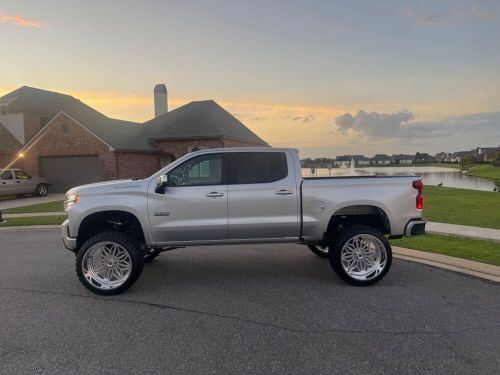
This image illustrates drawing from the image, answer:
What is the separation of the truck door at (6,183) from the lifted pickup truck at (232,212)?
19923 mm

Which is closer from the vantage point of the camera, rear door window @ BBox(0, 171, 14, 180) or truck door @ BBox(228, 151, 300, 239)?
truck door @ BBox(228, 151, 300, 239)

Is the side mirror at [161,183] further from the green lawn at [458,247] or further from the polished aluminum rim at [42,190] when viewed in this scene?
the polished aluminum rim at [42,190]

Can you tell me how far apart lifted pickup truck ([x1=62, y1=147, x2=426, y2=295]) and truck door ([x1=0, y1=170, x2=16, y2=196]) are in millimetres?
19923

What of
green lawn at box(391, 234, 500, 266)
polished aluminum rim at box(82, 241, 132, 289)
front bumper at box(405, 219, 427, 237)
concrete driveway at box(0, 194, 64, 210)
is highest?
front bumper at box(405, 219, 427, 237)

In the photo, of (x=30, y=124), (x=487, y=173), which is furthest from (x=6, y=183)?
(x=487, y=173)

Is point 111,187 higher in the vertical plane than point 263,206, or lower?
higher

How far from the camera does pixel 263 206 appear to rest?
613cm

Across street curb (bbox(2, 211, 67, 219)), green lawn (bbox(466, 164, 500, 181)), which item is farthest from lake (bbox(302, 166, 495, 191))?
green lawn (bbox(466, 164, 500, 181))

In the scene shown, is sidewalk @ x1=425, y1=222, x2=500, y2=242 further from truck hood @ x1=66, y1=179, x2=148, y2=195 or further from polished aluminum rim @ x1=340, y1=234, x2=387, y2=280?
truck hood @ x1=66, y1=179, x2=148, y2=195

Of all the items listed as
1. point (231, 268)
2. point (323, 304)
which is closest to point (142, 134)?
point (231, 268)

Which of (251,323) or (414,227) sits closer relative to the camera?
(251,323)

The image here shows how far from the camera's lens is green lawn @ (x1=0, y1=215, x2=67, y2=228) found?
532 inches

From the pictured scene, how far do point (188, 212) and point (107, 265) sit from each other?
143cm

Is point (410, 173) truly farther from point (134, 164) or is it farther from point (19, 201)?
point (134, 164)
